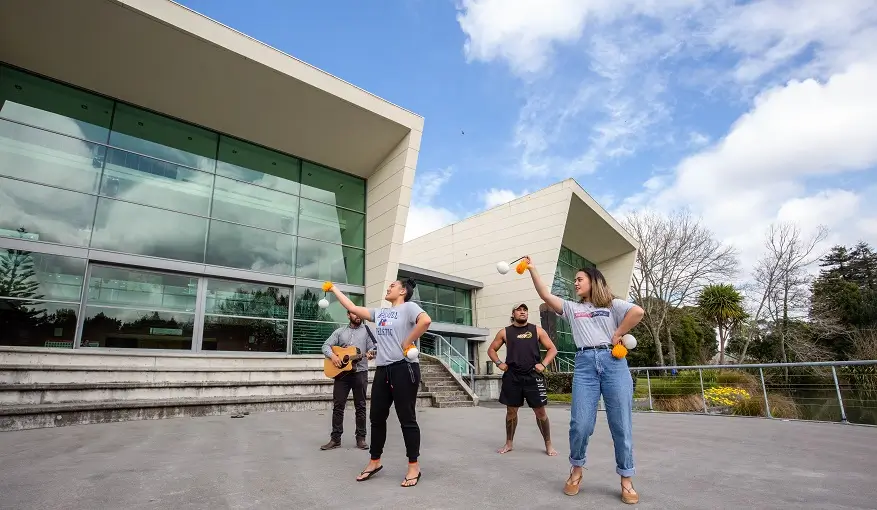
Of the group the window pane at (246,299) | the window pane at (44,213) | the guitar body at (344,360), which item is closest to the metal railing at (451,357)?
the window pane at (246,299)

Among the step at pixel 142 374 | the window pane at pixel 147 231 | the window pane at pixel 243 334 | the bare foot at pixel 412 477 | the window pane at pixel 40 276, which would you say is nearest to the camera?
the bare foot at pixel 412 477

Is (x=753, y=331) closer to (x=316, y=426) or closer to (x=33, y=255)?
(x=316, y=426)

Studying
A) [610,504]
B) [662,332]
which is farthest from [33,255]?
[662,332]

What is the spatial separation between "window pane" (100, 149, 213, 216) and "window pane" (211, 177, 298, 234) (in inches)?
13.8

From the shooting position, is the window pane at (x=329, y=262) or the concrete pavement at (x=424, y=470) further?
the window pane at (x=329, y=262)

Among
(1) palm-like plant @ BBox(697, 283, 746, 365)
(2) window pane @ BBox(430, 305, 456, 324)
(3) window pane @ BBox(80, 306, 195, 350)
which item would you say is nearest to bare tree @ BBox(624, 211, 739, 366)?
(1) palm-like plant @ BBox(697, 283, 746, 365)

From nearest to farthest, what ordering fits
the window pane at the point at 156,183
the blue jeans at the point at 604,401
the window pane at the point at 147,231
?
the blue jeans at the point at 604,401, the window pane at the point at 147,231, the window pane at the point at 156,183

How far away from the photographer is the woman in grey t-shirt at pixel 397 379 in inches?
136

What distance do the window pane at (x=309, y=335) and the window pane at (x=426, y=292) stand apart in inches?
303

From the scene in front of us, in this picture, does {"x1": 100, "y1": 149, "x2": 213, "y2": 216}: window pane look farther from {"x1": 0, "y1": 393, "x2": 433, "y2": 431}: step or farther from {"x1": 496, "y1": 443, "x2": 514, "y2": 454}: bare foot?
{"x1": 496, "y1": 443, "x2": 514, "y2": 454}: bare foot

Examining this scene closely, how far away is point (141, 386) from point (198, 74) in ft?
25.3

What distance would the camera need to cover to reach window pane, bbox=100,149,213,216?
36.6ft

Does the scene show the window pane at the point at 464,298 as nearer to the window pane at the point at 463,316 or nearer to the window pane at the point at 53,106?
the window pane at the point at 463,316

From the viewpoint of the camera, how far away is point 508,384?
5117mm
